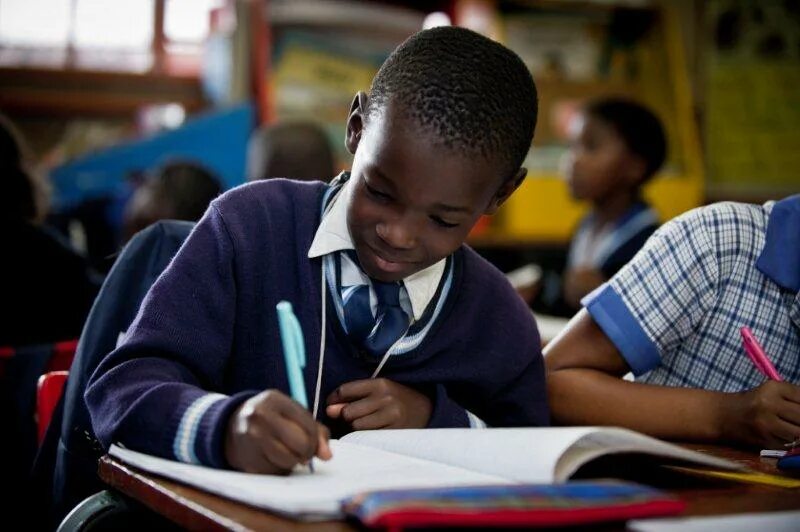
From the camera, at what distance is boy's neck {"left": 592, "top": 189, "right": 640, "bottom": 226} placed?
3.80 m

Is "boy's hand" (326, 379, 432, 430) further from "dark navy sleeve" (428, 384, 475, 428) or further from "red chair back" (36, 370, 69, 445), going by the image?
"red chair back" (36, 370, 69, 445)

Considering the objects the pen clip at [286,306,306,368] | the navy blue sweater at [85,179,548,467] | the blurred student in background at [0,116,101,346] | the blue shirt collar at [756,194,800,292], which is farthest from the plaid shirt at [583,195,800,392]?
the blurred student in background at [0,116,101,346]

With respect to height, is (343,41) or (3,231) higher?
(343,41)

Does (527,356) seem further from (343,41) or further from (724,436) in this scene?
(343,41)

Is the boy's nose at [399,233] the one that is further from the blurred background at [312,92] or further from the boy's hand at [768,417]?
the blurred background at [312,92]

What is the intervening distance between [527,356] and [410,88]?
14.3 inches

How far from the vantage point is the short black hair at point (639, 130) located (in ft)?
12.6

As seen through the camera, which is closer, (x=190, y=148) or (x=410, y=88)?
(x=410, y=88)

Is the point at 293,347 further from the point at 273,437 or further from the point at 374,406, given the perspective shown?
the point at 374,406

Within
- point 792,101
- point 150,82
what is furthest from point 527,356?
point 792,101

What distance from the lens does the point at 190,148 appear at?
4.20m

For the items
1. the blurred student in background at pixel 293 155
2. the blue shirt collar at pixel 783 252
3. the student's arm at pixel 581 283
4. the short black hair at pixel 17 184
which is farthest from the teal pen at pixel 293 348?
the student's arm at pixel 581 283

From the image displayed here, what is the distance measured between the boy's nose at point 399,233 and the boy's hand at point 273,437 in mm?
260

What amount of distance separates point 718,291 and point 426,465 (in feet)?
2.30
